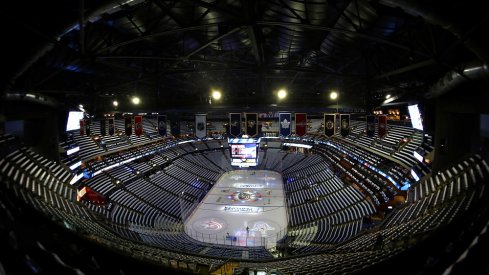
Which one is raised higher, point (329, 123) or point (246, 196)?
point (329, 123)

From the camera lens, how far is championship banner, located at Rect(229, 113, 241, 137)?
14.7 metres

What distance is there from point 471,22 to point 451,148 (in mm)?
9227

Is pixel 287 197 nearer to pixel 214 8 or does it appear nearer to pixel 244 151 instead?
pixel 244 151

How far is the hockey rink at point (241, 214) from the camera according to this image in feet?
63.5

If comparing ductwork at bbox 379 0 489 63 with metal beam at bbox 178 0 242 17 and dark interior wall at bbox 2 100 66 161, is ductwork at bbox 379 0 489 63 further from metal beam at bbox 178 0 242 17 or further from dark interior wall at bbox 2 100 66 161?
dark interior wall at bbox 2 100 66 161

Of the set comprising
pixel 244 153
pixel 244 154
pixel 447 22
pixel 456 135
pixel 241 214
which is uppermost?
pixel 447 22

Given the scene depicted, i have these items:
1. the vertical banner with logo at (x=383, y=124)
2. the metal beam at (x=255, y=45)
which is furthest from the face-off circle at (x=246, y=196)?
the metal beam at (x=255, y=45)

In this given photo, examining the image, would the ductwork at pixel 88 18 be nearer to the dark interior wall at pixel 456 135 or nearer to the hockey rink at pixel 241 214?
the dark interior wall at pixel 456 135

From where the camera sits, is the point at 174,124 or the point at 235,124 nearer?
the point at 235,124

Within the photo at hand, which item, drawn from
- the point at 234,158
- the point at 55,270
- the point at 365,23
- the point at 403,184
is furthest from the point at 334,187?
the point at 55,270

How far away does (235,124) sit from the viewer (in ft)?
48.1

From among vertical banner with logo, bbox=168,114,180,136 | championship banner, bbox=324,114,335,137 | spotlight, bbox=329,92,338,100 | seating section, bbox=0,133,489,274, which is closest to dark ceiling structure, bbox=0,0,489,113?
spotlight, bbox=329,92,338,100

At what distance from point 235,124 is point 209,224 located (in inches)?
420

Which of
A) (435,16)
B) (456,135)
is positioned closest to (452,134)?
(456,135)
